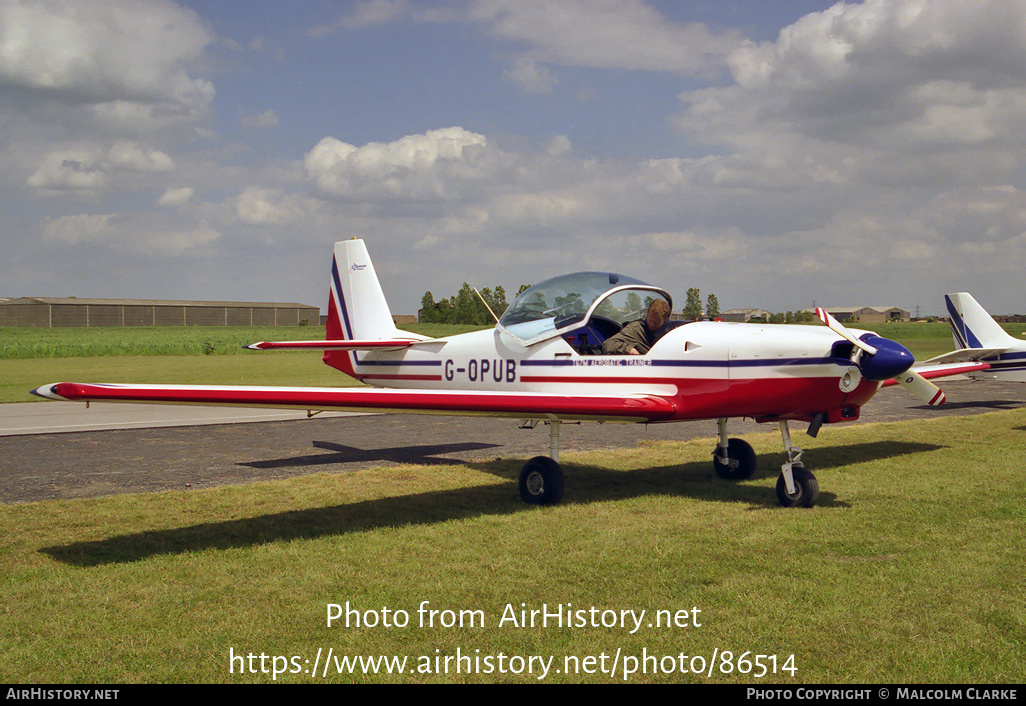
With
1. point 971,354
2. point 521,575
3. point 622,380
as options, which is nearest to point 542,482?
point 622,380

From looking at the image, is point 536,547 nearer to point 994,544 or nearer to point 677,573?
point 677,573

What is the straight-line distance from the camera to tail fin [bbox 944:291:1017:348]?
2020 centimetres

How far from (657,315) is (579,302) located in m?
0.92

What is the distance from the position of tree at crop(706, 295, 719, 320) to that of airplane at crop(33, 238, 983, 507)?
604 millimetres

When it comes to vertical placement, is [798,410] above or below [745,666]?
above

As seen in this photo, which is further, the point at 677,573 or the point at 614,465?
the point at 614,465

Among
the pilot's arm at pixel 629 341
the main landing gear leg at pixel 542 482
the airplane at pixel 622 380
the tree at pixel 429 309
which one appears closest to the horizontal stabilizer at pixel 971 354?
the airplane at pixel 622 380

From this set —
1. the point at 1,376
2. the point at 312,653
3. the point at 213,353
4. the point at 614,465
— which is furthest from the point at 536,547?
the point at 213,353

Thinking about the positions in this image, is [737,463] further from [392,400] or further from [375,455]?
[375,455]

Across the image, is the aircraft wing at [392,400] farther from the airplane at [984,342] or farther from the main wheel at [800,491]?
the airplane at [984,342]

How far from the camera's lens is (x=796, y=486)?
846 cm

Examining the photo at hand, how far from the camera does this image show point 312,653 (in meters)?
4.62

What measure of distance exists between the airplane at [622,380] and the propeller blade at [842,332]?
0.6 inches

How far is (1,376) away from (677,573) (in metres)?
32.2
